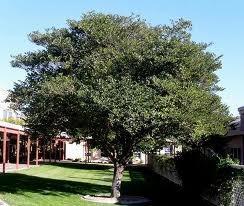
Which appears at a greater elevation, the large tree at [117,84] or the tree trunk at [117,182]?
the large tree at [117,84]

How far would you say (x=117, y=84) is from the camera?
58.4 feet

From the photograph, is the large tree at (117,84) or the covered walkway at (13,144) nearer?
the large tree at (117,84)

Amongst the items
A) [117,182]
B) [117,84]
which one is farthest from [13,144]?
[117,84]

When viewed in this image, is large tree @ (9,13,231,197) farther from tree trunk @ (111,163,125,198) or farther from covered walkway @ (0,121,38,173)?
covered walkway @ (0,121,38,173)

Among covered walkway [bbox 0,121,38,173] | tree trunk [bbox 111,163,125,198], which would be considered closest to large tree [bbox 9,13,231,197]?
tree trunk [bbox 111,163,125,198]

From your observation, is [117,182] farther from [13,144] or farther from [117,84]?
[13,144]

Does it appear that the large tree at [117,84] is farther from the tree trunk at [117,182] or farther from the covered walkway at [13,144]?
the covered walkway at [13,144]

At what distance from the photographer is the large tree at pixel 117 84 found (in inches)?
693

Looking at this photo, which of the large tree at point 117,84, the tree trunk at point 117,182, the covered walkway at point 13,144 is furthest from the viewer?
the covered walkway at point 13,144

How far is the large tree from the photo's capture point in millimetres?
17594

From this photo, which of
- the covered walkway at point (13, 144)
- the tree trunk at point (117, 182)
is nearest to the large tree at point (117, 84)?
the tree trunk at point (117, 182)

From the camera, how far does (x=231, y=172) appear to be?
642 inches

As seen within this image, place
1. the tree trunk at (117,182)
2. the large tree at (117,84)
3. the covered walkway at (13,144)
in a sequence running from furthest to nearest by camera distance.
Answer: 1. the covered walkway at (13,144)
2. the tree trunk at (117,182)
3. the large tree at (117,84)

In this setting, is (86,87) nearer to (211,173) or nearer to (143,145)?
(143,145)
